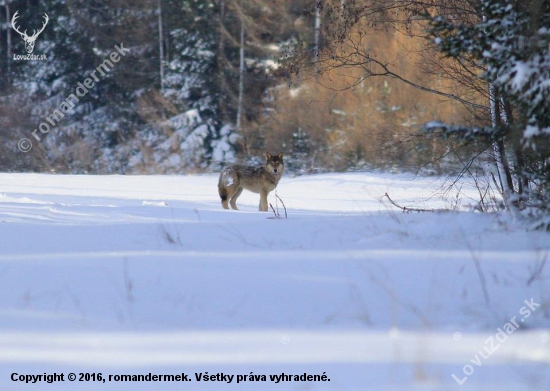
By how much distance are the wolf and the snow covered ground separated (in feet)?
22.9

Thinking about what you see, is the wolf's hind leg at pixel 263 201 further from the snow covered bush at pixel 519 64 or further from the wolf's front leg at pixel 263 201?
the snow covered bush at pixel 519 64

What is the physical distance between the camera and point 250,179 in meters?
13.7

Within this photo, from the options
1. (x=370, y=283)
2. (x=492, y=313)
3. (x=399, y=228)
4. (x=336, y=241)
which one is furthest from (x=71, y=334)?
(x=399, y=228)

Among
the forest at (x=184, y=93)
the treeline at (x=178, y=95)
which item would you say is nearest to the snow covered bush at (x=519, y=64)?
the forest at (x=184, y=93)

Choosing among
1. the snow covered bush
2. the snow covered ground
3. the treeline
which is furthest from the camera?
the treeline

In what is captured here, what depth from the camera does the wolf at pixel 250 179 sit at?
1345 centimetres

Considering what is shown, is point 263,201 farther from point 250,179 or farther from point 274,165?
point 274,165

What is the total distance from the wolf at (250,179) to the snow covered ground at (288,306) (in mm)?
6977

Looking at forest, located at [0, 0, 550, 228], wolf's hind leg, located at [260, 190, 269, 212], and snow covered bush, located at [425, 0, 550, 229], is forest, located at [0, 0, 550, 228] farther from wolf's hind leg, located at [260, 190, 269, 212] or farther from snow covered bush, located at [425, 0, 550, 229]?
snow covered bush, located at [425, 0, 550, 229]

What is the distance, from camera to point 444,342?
3.35 metres

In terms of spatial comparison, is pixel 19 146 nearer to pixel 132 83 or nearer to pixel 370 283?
pixel 132 83

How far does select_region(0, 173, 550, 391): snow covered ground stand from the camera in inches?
122

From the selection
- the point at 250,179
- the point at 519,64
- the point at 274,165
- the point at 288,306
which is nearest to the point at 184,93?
the point at 250,179

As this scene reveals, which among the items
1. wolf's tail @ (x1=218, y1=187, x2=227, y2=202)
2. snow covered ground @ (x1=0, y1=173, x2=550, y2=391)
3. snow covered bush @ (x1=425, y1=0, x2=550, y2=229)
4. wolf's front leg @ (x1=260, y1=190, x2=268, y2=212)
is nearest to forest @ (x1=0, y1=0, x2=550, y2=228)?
wolf's front leg @ (x1=260, y1=190, x2=268, y2=212)
